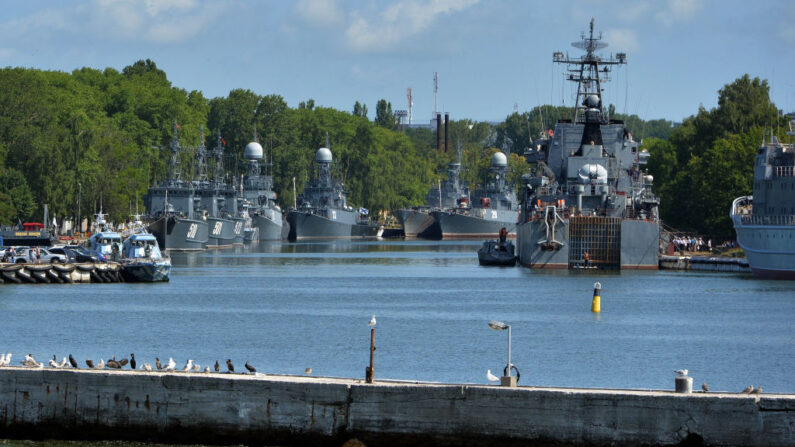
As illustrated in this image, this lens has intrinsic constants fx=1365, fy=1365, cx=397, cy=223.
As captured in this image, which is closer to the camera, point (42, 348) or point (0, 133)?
point (42, 348)

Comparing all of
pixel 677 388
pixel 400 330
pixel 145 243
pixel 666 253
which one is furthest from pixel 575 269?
pixel 677 388

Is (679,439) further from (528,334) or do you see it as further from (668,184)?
(668,184)

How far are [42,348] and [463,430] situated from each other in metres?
22.3

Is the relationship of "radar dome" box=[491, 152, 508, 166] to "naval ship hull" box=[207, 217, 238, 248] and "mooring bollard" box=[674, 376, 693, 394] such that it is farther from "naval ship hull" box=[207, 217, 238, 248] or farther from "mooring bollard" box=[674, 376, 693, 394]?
"mooring bollard" box=[674, 376, 693, 394]

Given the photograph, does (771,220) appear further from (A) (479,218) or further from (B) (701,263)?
(A) (479,218)

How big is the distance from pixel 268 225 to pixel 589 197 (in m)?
90.3

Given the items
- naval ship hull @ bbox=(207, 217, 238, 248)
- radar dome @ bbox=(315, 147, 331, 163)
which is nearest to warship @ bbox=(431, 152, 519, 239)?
radar dome @ bbox=(315, 147, 331, 163)

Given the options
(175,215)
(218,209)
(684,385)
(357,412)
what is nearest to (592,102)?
(175,215)

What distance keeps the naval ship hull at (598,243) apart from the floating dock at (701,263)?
17.5 ft

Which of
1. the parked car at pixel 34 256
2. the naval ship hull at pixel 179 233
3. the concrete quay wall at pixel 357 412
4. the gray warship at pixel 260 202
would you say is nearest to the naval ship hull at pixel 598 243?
the parked car at pixel 34 256

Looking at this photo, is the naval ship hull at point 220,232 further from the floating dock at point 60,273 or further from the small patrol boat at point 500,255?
the floating dock at point 60,273

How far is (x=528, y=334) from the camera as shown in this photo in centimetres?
5428

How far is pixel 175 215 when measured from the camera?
452 feet

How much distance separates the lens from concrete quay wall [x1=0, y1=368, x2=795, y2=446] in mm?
30594
